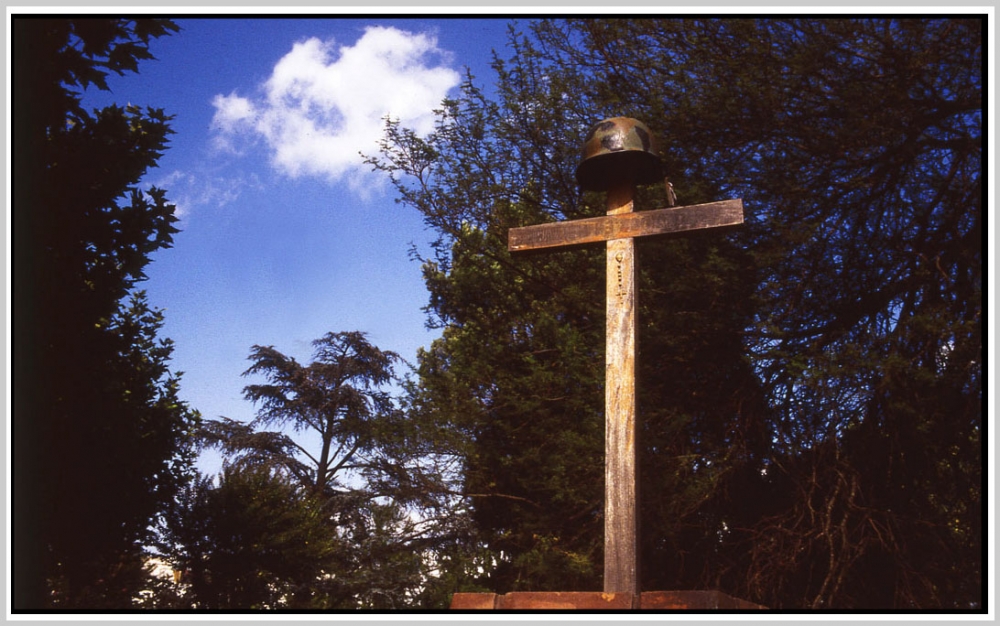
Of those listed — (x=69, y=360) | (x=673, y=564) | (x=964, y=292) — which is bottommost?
(x=673, y=564)

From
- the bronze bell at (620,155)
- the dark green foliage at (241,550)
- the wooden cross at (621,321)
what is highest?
the bronze bell at (620,155)

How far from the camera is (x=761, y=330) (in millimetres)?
7949

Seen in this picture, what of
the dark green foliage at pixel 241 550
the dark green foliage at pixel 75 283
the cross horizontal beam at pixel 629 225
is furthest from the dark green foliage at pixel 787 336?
the dark green foliage at pixel 241 550

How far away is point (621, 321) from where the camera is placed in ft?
16.4

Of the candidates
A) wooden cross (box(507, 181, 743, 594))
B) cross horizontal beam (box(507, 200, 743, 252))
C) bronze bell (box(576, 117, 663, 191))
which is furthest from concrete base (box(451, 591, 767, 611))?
bronze bell (box(576, 117, 663, 191))

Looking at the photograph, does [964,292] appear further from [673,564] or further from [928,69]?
[673,564]

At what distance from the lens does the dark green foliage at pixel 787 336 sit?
23.7 feet

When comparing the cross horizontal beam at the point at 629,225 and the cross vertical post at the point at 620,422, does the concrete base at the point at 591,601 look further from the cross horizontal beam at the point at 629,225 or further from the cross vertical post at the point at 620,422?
the cross horizontal beam at the point at 629,225

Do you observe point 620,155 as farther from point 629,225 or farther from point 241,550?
point 241,550

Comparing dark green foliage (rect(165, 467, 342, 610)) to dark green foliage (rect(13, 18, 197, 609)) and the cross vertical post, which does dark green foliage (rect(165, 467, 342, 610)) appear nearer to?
dark green foliage (rect(13, 18, 197, 609))

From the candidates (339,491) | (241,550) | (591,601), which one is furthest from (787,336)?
(339,491)

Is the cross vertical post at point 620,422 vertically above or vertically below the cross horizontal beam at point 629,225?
below

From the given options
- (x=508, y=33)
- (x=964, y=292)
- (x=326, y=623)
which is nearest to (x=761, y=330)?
(x=964, y=292)

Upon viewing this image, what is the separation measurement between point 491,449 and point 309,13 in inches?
242
